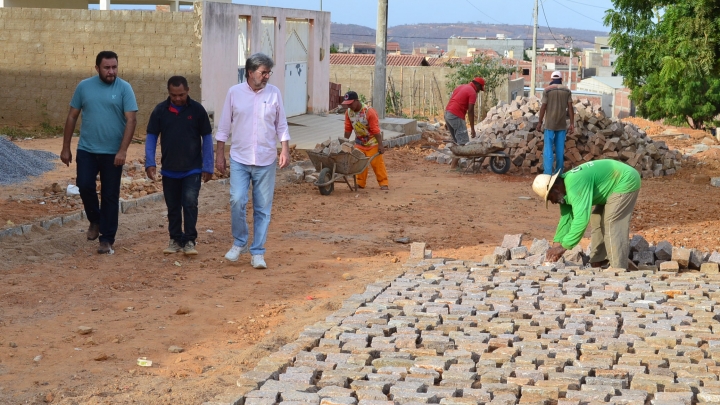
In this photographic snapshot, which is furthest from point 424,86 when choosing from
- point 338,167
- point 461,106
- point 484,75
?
→ point 338,167

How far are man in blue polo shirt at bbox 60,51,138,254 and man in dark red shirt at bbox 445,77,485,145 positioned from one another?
8.37 m

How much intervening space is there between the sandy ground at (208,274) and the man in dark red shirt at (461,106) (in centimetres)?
204

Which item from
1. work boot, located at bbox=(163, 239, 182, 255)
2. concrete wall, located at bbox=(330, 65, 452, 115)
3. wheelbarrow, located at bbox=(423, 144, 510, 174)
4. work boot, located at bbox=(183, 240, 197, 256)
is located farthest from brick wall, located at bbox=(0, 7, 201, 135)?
concrete wall, located at bbox=(330, 65, 452, 115)

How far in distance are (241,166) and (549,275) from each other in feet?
9.29

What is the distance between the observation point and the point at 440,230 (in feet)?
34.3

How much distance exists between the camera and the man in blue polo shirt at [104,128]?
799cm

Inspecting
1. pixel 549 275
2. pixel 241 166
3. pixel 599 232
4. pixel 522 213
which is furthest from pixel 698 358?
pixel 522 213

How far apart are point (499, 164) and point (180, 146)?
8.73 metres

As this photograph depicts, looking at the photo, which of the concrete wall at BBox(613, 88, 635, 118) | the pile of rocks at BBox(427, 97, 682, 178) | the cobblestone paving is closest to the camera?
the cobblestone paving

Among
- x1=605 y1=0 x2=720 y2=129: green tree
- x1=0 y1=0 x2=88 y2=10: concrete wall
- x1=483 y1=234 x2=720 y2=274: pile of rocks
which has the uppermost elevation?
x1=0 y1=0 x2=88 y2=10: concrete wall

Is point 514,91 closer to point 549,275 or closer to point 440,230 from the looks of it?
point 440,230

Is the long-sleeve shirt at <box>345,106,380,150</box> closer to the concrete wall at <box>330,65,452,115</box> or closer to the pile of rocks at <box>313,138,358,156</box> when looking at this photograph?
the pile of rocks at <box>313,138,358,156</box>

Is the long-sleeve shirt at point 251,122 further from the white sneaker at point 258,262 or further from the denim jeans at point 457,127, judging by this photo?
the denim jeans at point 457,127

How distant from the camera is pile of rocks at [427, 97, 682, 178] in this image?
1569 centimetres
